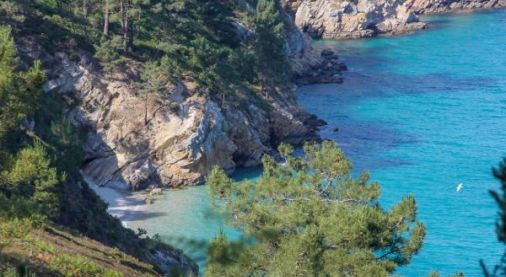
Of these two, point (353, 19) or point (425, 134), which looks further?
point (353, 19)

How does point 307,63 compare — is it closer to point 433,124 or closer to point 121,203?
point 433,124

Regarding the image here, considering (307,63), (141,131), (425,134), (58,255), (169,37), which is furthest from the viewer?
(307,63)

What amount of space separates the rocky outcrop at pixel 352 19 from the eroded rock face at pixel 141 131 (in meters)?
62.5

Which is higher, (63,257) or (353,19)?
(353,19)

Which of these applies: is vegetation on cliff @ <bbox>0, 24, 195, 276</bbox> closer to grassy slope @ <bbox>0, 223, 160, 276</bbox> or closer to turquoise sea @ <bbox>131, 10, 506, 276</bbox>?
grassy slope @ <bbox>0, 223, 160, 276</bbox>

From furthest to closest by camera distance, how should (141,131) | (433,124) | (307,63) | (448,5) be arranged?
(448,5), (307,63), (433,124), (141,131)

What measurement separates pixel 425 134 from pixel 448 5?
263ft

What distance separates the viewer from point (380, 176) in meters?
56.6

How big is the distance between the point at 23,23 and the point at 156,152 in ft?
40.4

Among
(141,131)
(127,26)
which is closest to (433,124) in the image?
(141,131)

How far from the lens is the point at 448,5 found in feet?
465

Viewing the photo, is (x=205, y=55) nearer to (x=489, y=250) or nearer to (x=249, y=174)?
(x=249, y=174)

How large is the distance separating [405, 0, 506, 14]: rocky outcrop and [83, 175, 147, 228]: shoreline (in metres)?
98.6

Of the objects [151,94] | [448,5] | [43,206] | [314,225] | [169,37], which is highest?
[448,5]
